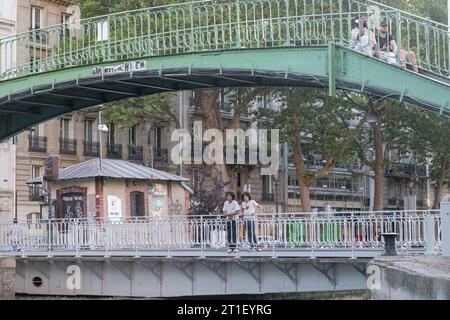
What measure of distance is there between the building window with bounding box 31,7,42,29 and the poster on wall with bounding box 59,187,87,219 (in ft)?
67.6

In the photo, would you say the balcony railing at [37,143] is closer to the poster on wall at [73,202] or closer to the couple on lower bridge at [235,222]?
the poster on wall at [73,202]

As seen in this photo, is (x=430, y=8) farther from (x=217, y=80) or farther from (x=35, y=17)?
(x=217, y=80)

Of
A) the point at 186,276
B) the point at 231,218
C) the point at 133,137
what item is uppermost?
the point at 133,137

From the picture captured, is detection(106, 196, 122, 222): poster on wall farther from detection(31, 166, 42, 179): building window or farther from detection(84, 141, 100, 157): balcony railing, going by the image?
detection(84, 141, 100, 157): balcony railing

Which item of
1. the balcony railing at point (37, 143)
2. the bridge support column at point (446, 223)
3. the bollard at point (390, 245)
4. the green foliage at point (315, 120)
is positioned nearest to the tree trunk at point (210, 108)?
the green foliage at point (315, 120)

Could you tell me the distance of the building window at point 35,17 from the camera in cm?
5269

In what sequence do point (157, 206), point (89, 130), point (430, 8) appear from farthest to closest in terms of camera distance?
point (89, 130) < point (430, 8) < point (157, 206)

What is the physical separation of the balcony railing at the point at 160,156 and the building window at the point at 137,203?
71.0 ft

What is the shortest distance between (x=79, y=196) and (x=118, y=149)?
71.3ft

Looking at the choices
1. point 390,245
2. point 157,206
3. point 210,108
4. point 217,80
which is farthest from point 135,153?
point 390,245

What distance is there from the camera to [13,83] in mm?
25734

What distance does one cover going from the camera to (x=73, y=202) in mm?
34688

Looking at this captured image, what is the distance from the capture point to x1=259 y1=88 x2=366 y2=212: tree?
1746 inches

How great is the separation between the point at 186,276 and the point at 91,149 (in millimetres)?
29862
